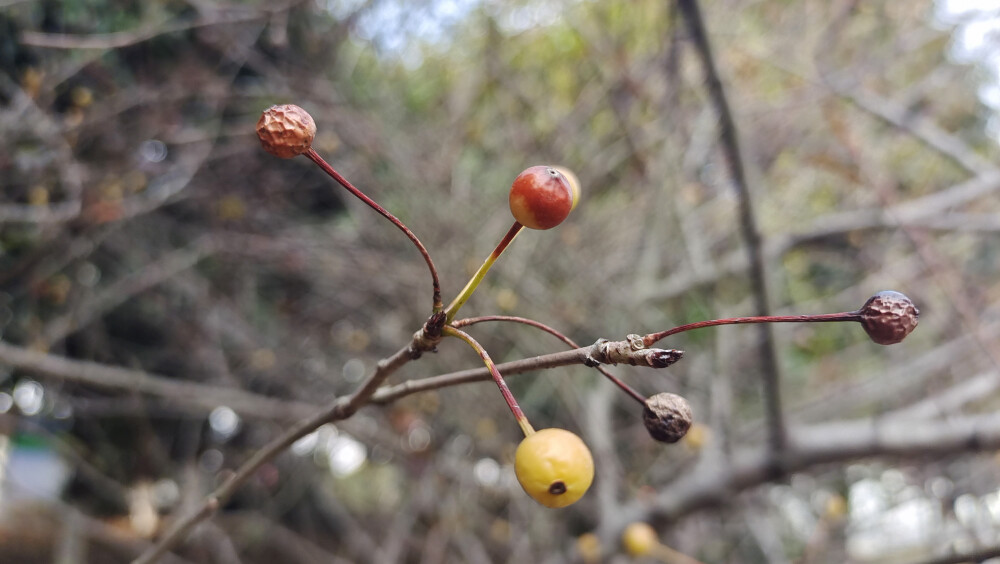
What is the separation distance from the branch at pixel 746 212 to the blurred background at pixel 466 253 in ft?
0.91

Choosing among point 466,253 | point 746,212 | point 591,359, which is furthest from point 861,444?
point 466,253

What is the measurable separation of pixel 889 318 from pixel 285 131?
0.46 m

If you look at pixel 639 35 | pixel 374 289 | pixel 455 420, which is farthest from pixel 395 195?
pixel 639 35

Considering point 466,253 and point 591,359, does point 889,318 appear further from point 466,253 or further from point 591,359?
point 466,253

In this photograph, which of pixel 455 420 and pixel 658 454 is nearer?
pixel 455 420

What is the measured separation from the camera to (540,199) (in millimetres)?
462

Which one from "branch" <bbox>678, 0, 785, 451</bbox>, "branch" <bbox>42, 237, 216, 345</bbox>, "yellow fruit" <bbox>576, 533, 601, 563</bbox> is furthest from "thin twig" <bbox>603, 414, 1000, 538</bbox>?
"branch" <bbox>42, 237, 216, 345</bbox>

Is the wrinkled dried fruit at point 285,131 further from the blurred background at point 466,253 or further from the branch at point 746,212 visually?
the blurred background at point 466,253

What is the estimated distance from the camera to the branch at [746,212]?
971 millimetres

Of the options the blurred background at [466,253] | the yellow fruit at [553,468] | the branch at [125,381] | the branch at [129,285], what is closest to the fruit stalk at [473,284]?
the yellow fruit at [553,468]

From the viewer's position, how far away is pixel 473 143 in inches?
110

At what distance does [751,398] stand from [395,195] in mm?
1966

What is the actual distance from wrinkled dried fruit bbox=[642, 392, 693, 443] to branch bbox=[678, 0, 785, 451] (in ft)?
2.21

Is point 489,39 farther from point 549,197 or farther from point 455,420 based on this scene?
point 549,197
